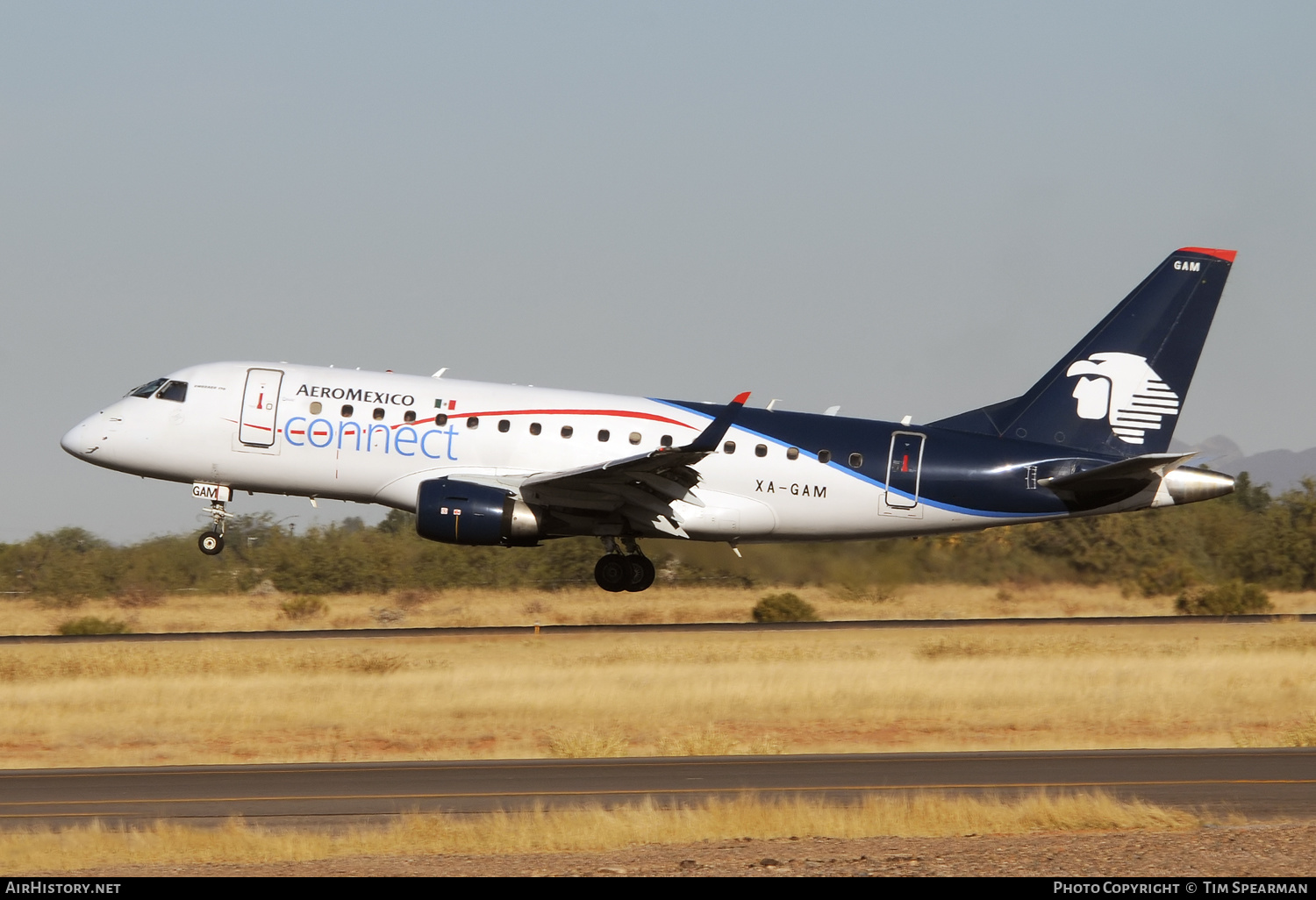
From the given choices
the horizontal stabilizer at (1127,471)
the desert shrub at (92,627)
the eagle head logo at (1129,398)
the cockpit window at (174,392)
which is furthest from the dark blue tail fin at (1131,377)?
the desert shrub at (92,627)

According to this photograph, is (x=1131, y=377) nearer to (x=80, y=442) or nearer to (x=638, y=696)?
(x=638, y=696)

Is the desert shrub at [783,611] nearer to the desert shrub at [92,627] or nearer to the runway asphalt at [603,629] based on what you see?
the runway asphalt at [603,629]

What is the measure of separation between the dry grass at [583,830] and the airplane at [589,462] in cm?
1255

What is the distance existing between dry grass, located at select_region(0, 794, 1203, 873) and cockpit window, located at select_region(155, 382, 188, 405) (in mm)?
15259

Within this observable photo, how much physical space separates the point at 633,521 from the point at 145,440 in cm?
928

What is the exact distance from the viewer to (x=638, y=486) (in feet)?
92.3

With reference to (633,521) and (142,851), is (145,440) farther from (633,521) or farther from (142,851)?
(142,851)

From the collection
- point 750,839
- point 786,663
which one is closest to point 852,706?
point 786,663

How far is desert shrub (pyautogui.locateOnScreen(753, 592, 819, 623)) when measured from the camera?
37969 millimetres

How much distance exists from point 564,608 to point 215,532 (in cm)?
1125

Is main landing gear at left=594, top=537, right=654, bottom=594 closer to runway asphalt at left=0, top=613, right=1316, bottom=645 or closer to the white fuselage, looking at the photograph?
the white fuselage

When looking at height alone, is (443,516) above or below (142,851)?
above

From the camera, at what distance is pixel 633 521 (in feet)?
95.0

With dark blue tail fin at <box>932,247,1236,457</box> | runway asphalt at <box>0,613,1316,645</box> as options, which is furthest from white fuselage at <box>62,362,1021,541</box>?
runway asphalt at <box>0,613,1316,645</box>
